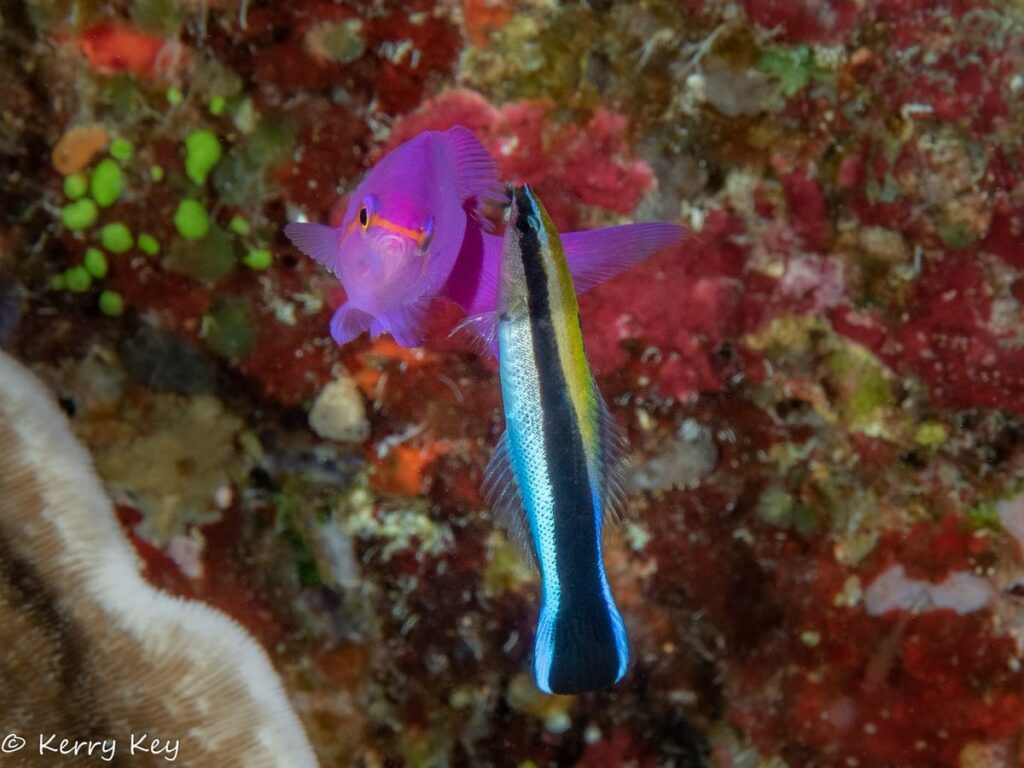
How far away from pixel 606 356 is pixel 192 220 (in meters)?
2.07

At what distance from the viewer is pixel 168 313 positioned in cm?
367

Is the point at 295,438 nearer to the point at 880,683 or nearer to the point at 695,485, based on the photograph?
the point at 695,485

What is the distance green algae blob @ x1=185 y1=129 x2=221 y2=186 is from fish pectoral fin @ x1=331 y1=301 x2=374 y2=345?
1610 millimetres

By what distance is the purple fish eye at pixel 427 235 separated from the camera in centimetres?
193

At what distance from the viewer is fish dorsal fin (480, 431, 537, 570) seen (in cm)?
186

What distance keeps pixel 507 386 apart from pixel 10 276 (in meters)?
3.08

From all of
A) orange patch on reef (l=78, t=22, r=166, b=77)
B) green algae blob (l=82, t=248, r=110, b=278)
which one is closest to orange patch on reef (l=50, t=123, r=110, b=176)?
orange patch on reef (l=78, t=22, r=166, b=77)

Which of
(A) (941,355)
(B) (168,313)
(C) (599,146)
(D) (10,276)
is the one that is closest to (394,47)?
(C) (599,146)

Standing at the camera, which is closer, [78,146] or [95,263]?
[78,146]

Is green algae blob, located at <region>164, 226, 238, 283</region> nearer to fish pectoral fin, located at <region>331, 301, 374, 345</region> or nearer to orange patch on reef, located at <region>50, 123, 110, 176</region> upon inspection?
orange patch on reef, located at <region>50, 123, 110, 176</region>

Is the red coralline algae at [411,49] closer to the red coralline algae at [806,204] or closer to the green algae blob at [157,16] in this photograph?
the green algae blob at [157,16]

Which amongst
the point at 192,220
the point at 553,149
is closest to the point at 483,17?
the point at 553,149

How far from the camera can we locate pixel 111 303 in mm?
3645

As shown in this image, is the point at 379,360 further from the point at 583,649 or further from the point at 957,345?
the point at 957,345
